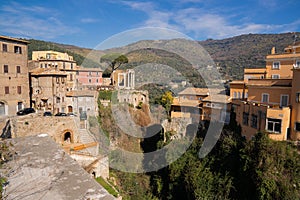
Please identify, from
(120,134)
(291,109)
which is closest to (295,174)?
(291,109)

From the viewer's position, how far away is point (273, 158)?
11.3 metres

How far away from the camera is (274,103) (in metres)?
13.8

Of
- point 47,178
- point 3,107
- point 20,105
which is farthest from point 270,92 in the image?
point 3,107

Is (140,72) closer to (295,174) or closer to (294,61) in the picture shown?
(294,61)

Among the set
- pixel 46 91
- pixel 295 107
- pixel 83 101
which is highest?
pixel 46 91

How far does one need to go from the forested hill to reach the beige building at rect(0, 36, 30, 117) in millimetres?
20366

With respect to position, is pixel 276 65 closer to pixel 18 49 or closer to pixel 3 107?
pixel 18 49

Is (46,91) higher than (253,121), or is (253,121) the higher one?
(46,91)

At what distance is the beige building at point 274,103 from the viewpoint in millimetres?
12227

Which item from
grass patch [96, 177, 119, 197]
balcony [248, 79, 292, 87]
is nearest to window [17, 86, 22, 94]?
grass patch [96, 177, 119, 197]

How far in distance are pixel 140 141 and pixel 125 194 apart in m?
7.90

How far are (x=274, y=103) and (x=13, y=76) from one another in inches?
812

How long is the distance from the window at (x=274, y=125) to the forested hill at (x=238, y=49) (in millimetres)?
26182

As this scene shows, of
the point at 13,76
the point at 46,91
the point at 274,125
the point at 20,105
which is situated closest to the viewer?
the point at 274,125
